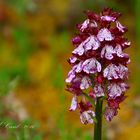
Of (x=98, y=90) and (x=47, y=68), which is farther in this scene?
(x=47, y=68)

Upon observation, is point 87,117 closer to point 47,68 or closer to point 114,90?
point 114,90

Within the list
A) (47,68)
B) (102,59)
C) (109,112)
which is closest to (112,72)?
(102,59)

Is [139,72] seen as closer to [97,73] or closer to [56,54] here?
[56,54]

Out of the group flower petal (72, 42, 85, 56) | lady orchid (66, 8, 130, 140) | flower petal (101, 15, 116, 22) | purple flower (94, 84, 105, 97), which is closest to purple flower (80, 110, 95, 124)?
lady orchid (66, 8, 130, 140)

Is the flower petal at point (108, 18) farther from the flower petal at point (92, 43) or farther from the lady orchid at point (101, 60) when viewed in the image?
the flower petal at point (92, 43)

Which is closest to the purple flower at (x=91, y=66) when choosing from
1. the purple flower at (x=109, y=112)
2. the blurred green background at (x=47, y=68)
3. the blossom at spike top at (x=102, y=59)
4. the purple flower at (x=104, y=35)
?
the blossom at spike top at (x=102, y=59)

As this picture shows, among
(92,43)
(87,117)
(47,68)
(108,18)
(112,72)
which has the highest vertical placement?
(47,68)

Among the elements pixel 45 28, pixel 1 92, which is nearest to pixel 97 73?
pixel 1 92
